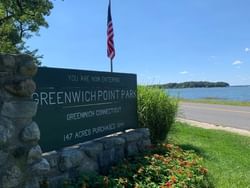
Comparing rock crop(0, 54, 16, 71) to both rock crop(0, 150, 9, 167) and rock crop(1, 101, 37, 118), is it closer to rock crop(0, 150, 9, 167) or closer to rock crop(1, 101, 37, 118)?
rock crop(1, 101, 37, 118)

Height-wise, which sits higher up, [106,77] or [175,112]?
[106,77]

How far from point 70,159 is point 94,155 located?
27.1 inches

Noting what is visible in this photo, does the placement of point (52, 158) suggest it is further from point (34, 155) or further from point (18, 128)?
point (18, 128)

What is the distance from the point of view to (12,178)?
3592 millimetres

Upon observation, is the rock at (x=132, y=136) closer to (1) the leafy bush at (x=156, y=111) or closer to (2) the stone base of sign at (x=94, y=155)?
(2) the stone base of sign at (x=94, y=155)

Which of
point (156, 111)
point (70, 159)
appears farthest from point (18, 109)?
point (156, 111)

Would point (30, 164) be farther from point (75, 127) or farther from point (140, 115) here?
point (140, 115)

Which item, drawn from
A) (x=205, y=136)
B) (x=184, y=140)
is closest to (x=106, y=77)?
(x=184, y=140)

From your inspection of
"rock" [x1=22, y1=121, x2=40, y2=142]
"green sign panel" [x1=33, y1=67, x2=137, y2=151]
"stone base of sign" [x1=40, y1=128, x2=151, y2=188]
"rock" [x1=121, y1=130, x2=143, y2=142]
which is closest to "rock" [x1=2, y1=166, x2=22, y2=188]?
"rock" [x1=22, y1=121, x2=40, y2=142]

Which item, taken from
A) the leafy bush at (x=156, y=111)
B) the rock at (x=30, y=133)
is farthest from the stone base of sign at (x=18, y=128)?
the leafy bush at (x=156, y=111)

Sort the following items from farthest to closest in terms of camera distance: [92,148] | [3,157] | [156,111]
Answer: [156,111] < [92,148] < [3,157]

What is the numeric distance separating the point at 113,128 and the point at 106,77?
36.9 inches

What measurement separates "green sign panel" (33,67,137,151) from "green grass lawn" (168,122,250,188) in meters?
1.95

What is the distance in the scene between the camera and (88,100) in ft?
19.5
